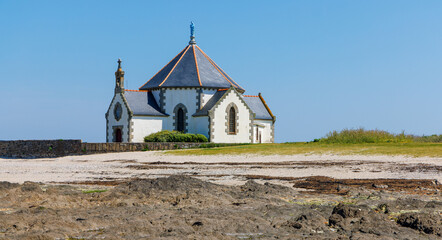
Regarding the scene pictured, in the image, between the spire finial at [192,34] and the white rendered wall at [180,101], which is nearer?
the white rendered wall at [180,101]

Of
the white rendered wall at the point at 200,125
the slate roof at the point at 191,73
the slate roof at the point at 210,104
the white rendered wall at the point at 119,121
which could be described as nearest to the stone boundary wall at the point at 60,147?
the white rendered wall at the point at 200,125

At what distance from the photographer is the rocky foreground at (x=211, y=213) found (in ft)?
25.9

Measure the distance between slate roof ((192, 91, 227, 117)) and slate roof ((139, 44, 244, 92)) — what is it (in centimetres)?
110

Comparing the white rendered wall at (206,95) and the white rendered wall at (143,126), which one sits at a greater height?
the white rendered wall at (206,95)

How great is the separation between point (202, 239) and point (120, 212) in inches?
104

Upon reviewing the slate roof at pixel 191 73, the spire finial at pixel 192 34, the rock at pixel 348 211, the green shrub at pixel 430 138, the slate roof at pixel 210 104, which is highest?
the spire finial at pixel 192 34

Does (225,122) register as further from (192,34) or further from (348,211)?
(348,211)

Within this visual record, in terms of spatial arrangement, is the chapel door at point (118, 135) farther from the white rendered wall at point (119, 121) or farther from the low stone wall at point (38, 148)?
the low stone wall at point (38, 148)

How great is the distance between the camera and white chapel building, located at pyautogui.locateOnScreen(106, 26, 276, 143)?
49.4 meters

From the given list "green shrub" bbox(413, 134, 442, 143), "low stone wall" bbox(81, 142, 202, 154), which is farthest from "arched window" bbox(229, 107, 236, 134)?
"green shrub" bbox(413, 134, 442, 143)

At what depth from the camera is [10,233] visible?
7.68 metres

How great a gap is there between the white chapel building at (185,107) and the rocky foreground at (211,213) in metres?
36.6

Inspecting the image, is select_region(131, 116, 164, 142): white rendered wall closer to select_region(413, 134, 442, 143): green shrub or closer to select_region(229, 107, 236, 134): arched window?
select_region(229, 107, 236, 134): arched window

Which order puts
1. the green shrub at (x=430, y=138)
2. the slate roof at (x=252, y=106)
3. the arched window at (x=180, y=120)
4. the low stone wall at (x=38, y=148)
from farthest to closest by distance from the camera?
the arched window at (x=180, y=120)
the slate roof at (x=252, y=106)
the green shrub at (x=430, y=138)
the low stone wall at (x=38, y=148)
